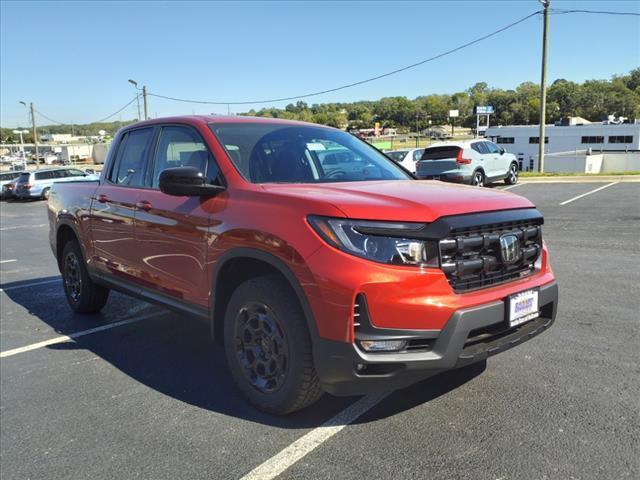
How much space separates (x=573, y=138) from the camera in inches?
3162

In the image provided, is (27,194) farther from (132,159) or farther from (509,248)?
(509,248)

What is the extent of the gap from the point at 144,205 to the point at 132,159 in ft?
2.59

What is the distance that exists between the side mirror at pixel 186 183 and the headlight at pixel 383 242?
1043 millimetres

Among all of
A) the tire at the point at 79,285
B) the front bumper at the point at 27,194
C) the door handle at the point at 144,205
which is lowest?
the front bumper at the point at 27,194

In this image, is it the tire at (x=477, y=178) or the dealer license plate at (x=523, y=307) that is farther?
the tire at (x=477, y=178)

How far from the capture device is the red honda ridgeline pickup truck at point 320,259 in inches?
103

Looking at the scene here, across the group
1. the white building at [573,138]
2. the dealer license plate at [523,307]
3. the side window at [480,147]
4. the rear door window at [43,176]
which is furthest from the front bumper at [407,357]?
the white building at [573,138]

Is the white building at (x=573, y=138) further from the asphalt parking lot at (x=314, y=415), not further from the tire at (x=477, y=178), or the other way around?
the asphalt parking lot at (x=314, y=415)

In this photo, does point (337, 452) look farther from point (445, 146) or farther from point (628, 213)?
point (445, 146)

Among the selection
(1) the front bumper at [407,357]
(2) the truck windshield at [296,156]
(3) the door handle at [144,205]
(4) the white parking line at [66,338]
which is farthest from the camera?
(4) the white parking line at [66,338]

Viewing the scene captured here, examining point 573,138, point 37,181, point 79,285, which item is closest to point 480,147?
point 79,285

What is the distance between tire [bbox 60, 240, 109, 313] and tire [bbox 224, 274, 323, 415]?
8.75 feet

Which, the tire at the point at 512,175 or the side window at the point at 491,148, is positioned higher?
the side window at the point at 491,148

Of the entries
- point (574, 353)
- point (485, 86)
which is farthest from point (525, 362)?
point (485, 86)
